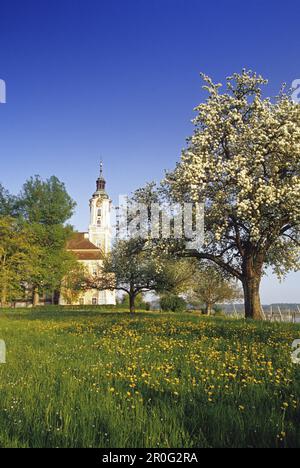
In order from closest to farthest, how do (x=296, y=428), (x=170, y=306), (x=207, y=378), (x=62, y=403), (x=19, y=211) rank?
(x=296, y=428) < (x=62, y=403) < (x=207, y=378) < (x=170, y=306) < (x=19, y=211)

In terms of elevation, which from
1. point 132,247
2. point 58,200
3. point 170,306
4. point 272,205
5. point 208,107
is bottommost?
point 170,306

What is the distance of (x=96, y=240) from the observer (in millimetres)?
110312

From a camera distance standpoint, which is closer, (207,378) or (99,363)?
(207,378)

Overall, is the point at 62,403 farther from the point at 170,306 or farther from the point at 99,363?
the point at 170,306

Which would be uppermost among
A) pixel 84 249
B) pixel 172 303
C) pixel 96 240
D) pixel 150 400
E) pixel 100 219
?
pixel 100 219

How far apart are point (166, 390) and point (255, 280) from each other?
1876 cm

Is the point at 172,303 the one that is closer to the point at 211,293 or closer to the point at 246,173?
the point at 211,293


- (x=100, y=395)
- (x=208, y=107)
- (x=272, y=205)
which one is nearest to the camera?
(x=100, y=395)

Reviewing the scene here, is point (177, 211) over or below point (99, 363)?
over

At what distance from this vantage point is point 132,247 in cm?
2580

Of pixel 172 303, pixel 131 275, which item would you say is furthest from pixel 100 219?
pixel 131 275

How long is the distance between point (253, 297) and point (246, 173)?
765cm

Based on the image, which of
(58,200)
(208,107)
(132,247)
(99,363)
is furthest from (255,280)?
(58,200)

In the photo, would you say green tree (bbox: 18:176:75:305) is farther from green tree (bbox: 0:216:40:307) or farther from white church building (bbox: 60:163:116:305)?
white church building (bbox: 60:163:116:305)
